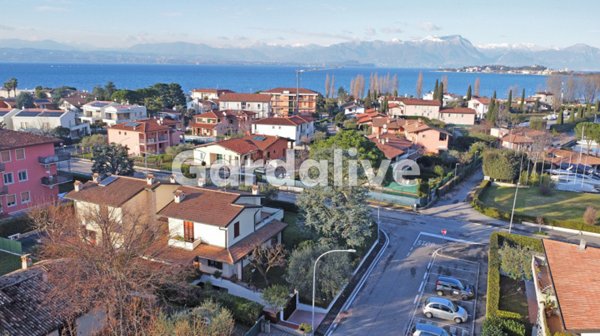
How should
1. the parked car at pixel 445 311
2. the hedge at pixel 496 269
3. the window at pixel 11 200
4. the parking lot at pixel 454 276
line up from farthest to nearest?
1. the window at pixel 11 200
2. the parked car at pixel 445 311
3. the parking lot at pixel 454 276
4. the hedge at pixel 496 269

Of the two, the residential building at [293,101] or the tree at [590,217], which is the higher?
the residential building at [293,101]

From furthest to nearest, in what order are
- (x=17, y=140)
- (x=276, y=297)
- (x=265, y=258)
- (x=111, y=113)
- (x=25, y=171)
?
(x=111, y=113)
(x=25, y=171)
(x=17, y=140)
(x=265, y=258)
(x=276, y=297)

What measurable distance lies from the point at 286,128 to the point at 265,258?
41446mm

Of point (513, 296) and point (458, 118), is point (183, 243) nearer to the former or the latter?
point (513, 296)

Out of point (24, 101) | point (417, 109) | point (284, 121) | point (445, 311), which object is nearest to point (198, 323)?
point (445, 311)

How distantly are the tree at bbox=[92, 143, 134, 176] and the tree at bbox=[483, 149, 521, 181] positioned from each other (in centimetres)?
4267

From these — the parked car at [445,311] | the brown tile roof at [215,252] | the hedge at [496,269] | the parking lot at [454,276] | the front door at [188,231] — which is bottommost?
the parking lot at [454,276]

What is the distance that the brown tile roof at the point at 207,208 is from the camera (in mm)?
26400

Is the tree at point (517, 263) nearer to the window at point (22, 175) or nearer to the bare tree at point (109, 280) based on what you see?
the bare tree at point (109, 280)

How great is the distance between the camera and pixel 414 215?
40.6 meters

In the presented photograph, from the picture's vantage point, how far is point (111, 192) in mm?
30797

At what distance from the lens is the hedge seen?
22.1 meters

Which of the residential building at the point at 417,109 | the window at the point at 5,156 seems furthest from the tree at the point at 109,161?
the residential building at the point at 417,109

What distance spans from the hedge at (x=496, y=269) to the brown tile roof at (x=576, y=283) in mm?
3954
